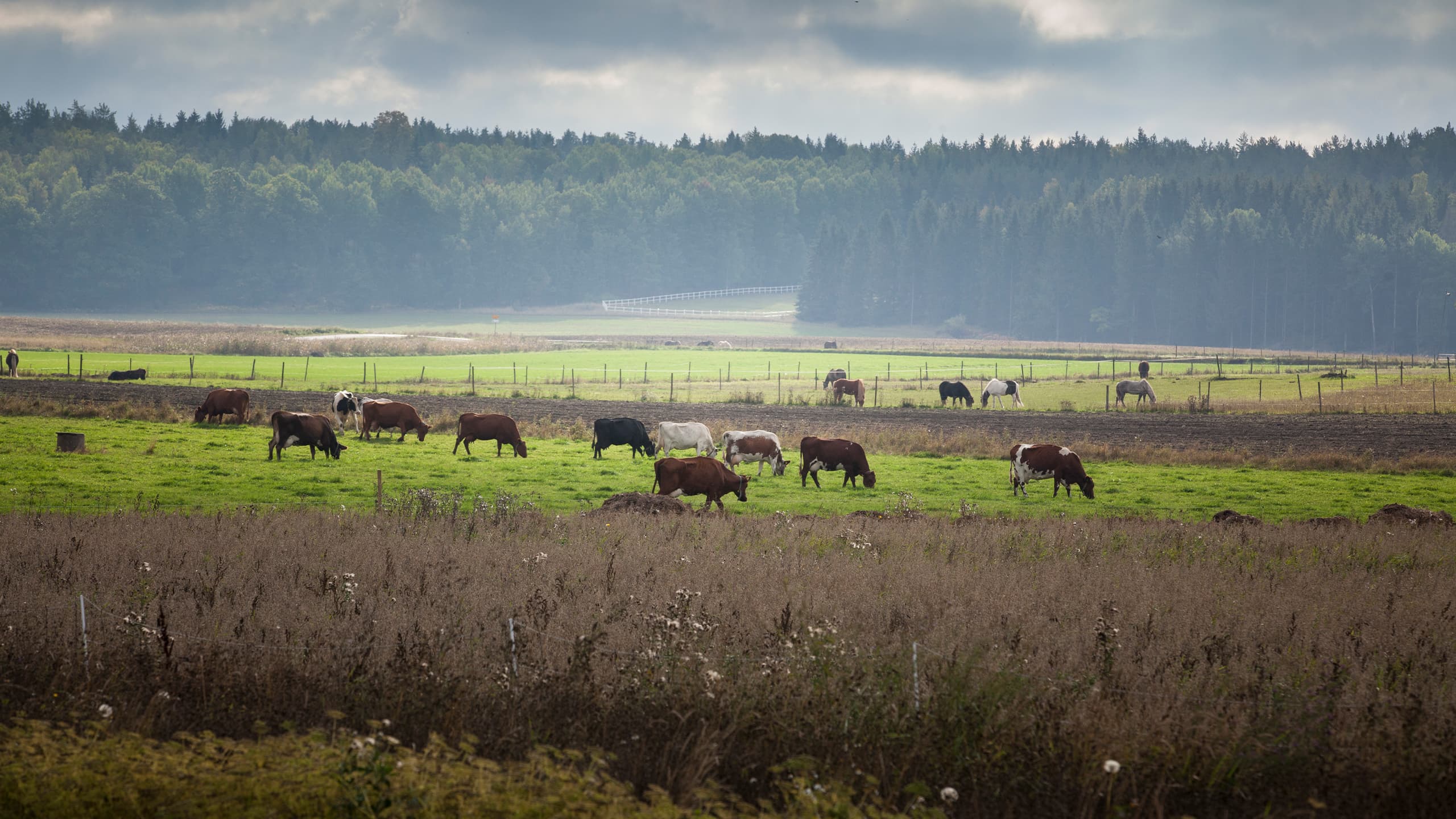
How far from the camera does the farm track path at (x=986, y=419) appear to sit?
36.5m

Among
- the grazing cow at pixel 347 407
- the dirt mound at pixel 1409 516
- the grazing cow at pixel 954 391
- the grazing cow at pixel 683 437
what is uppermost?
the grazing cow at pixel 954 391

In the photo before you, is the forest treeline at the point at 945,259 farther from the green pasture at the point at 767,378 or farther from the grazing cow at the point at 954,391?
the grazing cow at the point at 954,391

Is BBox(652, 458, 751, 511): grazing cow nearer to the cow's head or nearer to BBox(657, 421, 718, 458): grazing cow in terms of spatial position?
the cow's head

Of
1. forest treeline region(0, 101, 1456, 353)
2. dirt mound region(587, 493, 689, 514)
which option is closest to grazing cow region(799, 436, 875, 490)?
dirt mound region(587, 493, 689, 514)

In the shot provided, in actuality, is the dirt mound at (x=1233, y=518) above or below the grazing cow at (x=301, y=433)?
below

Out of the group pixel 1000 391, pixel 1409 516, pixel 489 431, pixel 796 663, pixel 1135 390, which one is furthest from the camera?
pixel 1000 391

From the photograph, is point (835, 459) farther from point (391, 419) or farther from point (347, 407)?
point (347, 407)

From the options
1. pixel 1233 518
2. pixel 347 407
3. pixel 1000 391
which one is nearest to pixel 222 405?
pixel 347 407

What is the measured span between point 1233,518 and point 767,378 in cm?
4940

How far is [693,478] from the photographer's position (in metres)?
22.9

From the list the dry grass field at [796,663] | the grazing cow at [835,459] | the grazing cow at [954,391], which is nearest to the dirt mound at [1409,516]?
the dry grass field at [796,663]

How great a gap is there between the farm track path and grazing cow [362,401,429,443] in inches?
190

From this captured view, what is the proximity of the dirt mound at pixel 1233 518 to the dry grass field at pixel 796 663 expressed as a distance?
5338mm

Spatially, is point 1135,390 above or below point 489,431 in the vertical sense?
above
